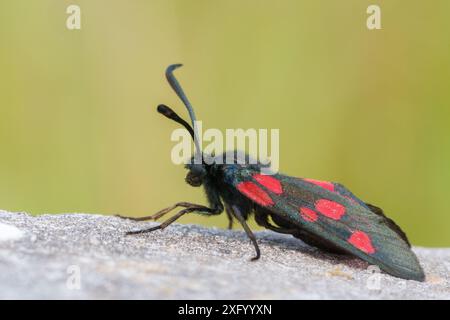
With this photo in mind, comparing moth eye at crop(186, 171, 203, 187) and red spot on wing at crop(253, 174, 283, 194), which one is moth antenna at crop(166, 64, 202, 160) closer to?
moth eye at crop(186, 171, 203, 187)

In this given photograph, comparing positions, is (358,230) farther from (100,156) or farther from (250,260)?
(100,156)

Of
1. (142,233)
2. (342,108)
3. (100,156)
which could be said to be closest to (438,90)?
(342,108)

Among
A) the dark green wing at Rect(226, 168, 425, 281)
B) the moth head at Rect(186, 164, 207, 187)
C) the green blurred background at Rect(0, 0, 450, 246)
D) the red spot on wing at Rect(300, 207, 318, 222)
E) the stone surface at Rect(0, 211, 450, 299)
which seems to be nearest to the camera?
the stone surface at Rect(0, 211, 450, 299)

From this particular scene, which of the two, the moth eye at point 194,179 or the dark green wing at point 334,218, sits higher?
the moth eye at point 194,179

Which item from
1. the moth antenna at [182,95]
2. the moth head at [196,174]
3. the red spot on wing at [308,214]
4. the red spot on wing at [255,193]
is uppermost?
the moth antenna at [182,95]

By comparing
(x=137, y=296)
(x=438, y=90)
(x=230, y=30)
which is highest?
(x=230, y=30)

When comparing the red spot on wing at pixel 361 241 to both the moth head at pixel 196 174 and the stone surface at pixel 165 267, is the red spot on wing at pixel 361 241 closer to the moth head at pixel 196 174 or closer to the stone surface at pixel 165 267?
the stone surface at pixel 165 267

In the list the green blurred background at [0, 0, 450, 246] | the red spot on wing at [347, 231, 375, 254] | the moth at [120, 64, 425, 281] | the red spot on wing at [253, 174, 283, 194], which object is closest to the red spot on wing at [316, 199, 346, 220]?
the moth at [120, 64, 425, 281]

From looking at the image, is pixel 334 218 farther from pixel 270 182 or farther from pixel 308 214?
Answer: pixel 270 182

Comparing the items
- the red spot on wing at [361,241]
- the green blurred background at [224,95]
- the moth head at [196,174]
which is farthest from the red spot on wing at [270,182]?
the green blurred background at [224,95]
